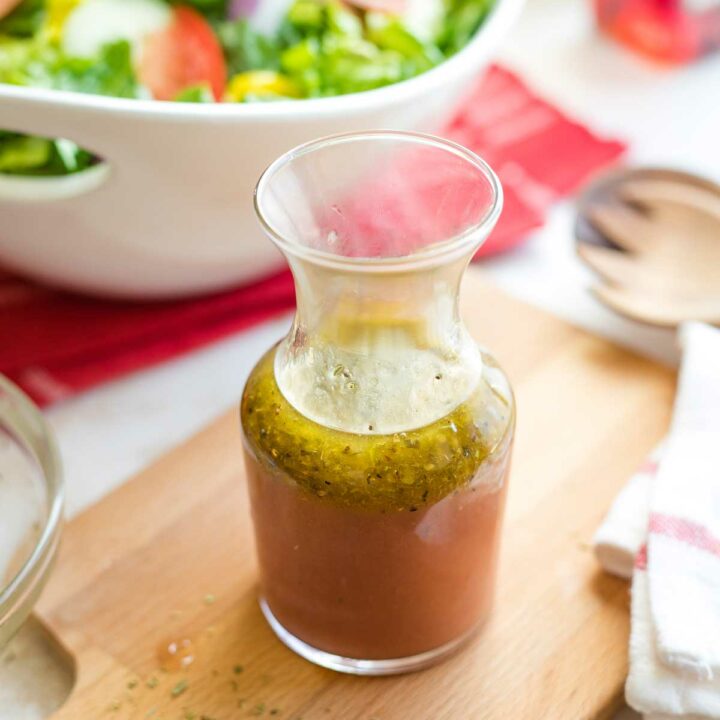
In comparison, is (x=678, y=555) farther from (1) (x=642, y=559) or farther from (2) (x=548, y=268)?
(2) (x=548, y=268)

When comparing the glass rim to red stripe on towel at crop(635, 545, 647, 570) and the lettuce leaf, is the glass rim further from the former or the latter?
the lettuce leaf

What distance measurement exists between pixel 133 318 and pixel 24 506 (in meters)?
0.28

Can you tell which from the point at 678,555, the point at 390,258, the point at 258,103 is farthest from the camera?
the point at 258,103

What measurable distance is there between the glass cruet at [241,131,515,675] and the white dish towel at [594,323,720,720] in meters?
0.11

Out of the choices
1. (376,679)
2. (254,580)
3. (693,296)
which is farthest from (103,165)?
(693,296)

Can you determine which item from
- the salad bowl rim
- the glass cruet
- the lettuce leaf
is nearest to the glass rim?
the glass cruet

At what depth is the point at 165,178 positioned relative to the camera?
0.87 metres

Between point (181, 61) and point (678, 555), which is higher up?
point (181, 61)

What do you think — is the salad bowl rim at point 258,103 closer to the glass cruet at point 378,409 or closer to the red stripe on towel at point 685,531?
the glass cruet at point 378,409

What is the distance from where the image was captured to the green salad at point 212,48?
0.94 metres

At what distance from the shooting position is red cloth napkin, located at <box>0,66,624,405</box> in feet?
3.31

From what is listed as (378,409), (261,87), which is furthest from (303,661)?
(261,87)

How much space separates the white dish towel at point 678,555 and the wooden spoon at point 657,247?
145 mm

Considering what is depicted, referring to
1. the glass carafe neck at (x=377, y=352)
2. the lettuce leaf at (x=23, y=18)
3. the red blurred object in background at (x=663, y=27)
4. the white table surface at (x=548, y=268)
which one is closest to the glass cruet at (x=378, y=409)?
the glass carafe neck at (x=377, y=352)
